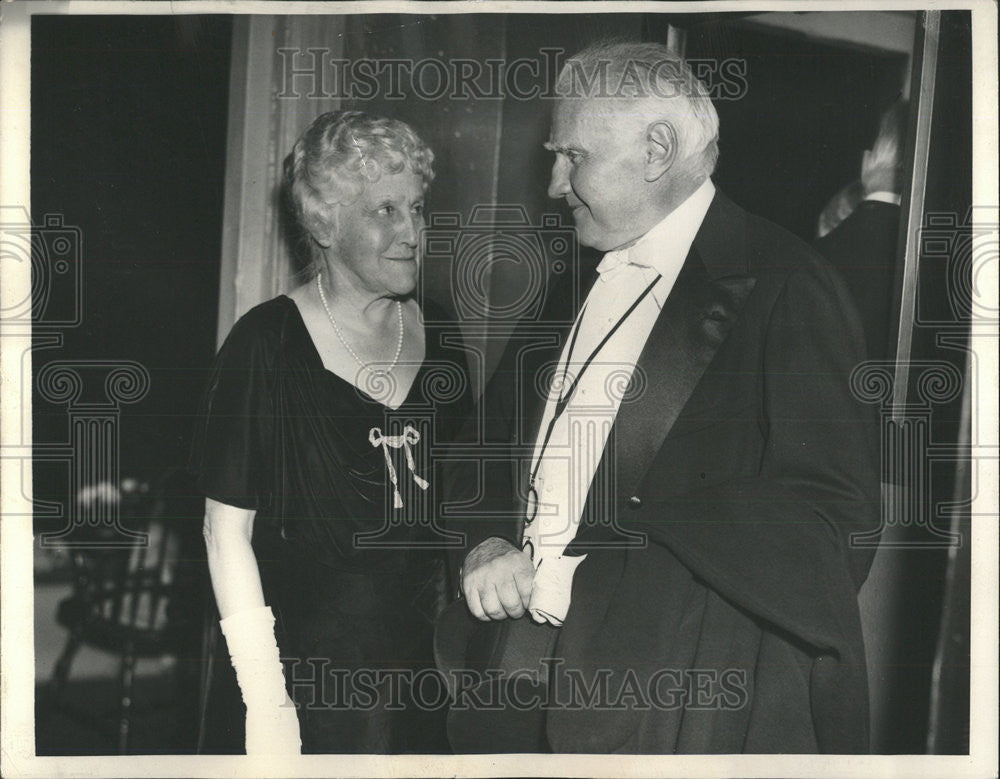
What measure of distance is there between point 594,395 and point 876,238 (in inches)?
27.0

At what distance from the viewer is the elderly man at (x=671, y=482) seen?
6.61 feet

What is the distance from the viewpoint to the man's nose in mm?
2094

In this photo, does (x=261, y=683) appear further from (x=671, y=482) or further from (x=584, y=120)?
(x=584, y=120)

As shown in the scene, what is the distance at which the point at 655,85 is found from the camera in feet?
6.84

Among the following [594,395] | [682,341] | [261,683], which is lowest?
[261,683]

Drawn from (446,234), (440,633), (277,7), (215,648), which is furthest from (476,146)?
(215,648)

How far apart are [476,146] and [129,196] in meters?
0.76

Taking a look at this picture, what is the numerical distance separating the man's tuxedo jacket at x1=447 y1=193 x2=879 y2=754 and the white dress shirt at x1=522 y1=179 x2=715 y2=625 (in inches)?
1.1

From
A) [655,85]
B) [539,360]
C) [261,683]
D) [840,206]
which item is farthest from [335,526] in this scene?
[840,206]

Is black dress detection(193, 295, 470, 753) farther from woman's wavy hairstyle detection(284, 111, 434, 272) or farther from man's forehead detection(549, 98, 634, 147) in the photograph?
man's forehead detection(549, 98, 634, 147)

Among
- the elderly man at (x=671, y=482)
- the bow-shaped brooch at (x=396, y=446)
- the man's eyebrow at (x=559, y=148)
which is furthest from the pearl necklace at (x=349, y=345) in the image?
the man's eyebrow at (x=559, y=148)

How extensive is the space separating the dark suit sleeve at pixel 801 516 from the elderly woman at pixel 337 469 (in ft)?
1.74

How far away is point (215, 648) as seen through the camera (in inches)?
83.7

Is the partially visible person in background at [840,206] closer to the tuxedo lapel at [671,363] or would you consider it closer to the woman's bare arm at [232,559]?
the tuxedo lapel at [671,363]
